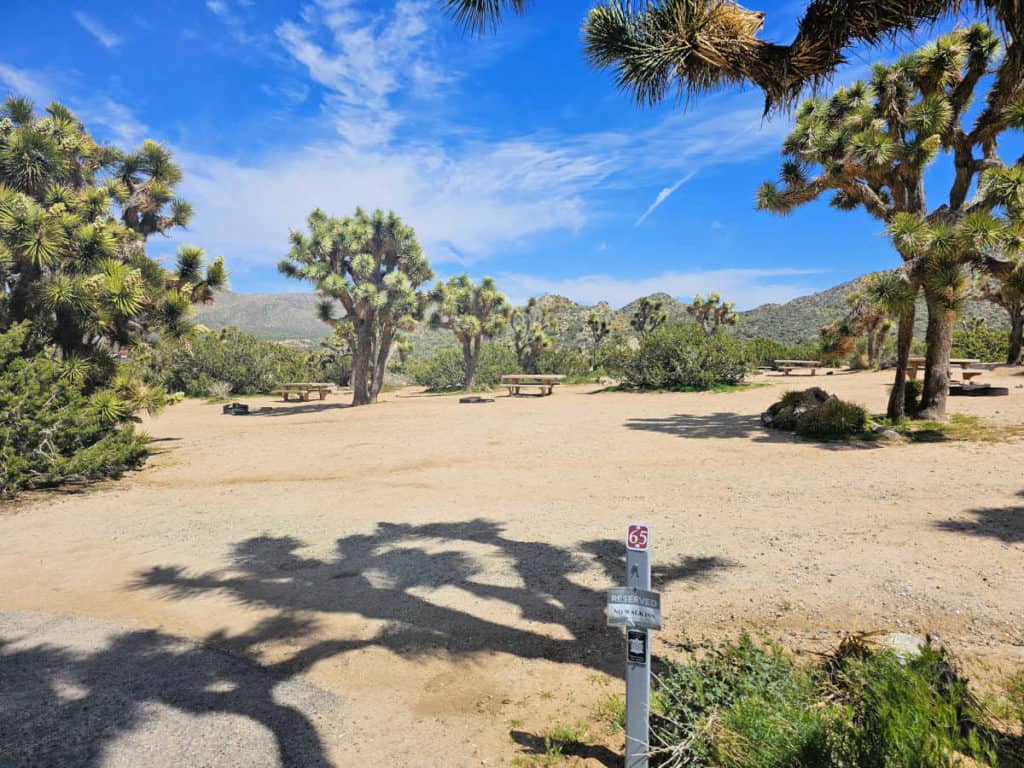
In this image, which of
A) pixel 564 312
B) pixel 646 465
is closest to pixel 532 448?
pixel 646 465

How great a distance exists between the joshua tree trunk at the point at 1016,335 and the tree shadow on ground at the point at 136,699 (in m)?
30.4

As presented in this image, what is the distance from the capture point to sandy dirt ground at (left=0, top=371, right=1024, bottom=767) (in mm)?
2908

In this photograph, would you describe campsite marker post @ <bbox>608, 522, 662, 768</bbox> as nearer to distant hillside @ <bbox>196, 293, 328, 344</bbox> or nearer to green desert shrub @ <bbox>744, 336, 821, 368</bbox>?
green desert shrub @ <bbox>744, 336, 821, 368</bbox>

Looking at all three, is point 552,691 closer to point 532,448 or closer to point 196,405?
point 532,448

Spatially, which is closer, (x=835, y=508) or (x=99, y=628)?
(x=99, y=628)

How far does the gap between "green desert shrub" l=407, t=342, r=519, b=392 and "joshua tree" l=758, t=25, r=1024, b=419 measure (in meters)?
22.6

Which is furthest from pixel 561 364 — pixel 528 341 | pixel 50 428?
pixel 50 428

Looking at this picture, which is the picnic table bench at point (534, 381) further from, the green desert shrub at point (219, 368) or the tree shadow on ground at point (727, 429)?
the green desert shrub at point (219, 368)

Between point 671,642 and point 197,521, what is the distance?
18.5 ft

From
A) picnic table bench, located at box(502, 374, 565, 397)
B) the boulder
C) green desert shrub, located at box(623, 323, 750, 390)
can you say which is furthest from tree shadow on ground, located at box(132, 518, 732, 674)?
picnic table bench, located at box(502, 374, 565, 397)

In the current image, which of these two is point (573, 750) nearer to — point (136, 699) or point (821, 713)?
point (821, 713)

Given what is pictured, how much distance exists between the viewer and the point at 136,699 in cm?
289

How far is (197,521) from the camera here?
6.27 metres

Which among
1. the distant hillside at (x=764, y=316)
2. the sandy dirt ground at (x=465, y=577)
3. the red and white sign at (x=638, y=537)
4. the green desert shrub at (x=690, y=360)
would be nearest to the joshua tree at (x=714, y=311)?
the distant hillside at (x=764, y=316)
